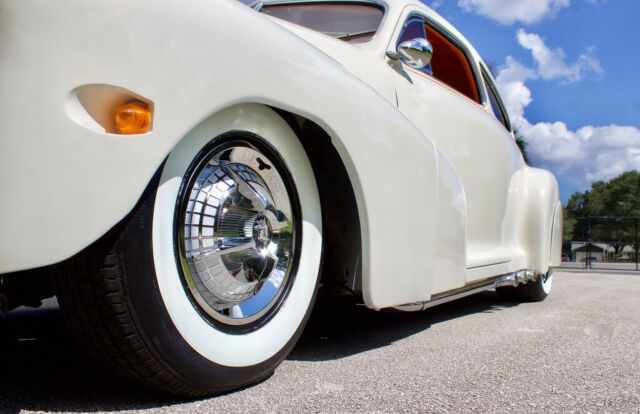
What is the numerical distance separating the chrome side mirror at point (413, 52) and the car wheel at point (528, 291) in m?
2.46

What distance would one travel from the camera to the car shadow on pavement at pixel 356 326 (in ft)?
7.22

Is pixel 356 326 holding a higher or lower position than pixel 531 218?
lower

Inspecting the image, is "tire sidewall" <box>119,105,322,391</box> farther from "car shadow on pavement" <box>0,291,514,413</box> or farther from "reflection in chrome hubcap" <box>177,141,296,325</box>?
"car shadow on pavement" <box>0,291,514,413</box>

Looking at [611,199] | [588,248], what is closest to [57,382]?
[588,248]

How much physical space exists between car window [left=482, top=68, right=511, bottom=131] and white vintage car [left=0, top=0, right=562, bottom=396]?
5.90 feet

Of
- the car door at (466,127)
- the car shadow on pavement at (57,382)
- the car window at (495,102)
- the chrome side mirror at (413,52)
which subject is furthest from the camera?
the car window at (495,102)

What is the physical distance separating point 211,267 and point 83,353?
0.79 meters

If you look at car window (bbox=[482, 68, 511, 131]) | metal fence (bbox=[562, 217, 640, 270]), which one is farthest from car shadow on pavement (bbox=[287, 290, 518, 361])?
metal fence (bbox=[562, 217, 640, 270])

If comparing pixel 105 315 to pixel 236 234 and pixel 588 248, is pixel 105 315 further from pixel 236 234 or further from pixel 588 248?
pixel 588 248

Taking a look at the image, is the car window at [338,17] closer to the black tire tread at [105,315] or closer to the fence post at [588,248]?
the black tire tread at [105,315]

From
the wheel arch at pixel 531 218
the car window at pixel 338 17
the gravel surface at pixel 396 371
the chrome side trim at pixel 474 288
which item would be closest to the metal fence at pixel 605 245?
the wheel arch at pixel 531 218

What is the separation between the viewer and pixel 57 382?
1589mm

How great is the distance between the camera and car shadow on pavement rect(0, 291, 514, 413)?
1416mm

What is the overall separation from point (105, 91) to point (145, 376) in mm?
689
